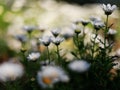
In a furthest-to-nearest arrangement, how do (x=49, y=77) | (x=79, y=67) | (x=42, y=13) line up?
(x=42, y=13) < (x=79, y=67) < (x=49, y=77)

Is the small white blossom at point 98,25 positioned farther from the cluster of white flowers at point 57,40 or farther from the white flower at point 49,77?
the white flower at point 49,77

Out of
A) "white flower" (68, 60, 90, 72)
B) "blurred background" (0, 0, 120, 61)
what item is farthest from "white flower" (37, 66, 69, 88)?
"blurred background" (0, 0, 120, 61)

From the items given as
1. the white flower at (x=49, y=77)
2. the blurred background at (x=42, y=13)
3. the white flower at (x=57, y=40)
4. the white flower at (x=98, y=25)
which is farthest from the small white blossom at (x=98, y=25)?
the blurred background at (x=42, y=13)

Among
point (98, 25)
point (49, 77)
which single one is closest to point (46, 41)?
point (98, 25)

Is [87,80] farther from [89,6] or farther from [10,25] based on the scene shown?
[89,6]

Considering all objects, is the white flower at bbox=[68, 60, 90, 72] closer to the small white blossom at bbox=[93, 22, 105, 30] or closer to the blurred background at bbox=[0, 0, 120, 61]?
the small white blossom at bbox=[93, 22, 105, 30]

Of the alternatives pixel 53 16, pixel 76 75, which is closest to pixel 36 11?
pixel 53 16

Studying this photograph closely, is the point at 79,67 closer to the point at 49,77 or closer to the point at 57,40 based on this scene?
the point at 49,77

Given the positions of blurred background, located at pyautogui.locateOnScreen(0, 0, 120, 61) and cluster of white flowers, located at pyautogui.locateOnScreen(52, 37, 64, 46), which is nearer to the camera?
cluster of white flowers, located at pyautogui.locateOnScreen(52, 37, 64, 46)
